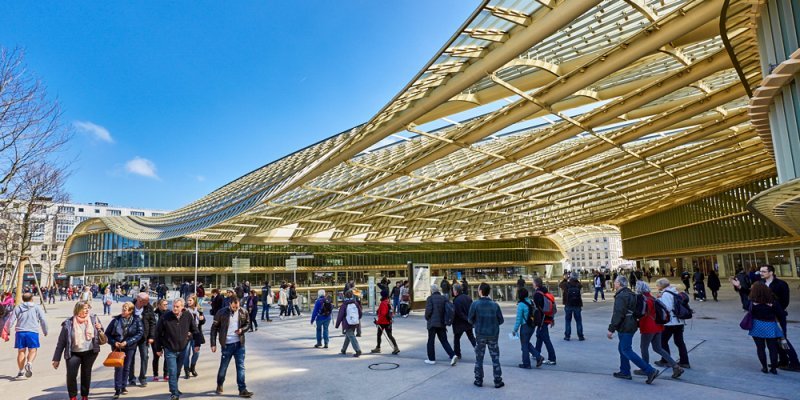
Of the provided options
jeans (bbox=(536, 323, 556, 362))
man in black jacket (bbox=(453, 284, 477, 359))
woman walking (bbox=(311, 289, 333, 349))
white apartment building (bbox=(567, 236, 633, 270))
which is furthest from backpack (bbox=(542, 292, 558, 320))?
white apartment building (bbox=(567, 236, 633, 270))

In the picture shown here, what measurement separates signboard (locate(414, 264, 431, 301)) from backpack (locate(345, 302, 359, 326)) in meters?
10.7

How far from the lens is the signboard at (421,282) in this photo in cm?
2086

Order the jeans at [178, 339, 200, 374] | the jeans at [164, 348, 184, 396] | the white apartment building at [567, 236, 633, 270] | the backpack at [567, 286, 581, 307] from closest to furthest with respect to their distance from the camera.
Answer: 1. the jeans at [164, 348, 184, 396]
2. the jeans at [178, 339, 200, 374]
3. the backpack at [567, 286, 581, 307]
4. the white apartment building at [567, 236, 633, 270]

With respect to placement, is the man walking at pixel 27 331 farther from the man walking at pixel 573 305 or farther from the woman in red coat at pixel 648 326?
the man walking at pixel 573 305

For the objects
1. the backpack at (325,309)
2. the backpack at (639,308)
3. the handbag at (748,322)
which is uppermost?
the backpack at (639,308)

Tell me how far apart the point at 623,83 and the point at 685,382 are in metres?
10.4

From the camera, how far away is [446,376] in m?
7.80

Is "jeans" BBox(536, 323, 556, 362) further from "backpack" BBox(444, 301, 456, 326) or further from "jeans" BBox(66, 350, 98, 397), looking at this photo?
"jeans" BBox(66, 350, 98, 397)

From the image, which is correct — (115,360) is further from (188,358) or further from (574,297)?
(574,297)

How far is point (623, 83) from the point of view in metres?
14.5

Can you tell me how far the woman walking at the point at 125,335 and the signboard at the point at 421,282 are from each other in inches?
553

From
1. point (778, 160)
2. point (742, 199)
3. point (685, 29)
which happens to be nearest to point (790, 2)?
point (685, 29)

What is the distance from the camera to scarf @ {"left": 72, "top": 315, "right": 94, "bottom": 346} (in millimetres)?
6750

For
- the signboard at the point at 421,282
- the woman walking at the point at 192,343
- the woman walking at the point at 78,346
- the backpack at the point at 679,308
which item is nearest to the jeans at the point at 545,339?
the backpack at the point at 679,308
